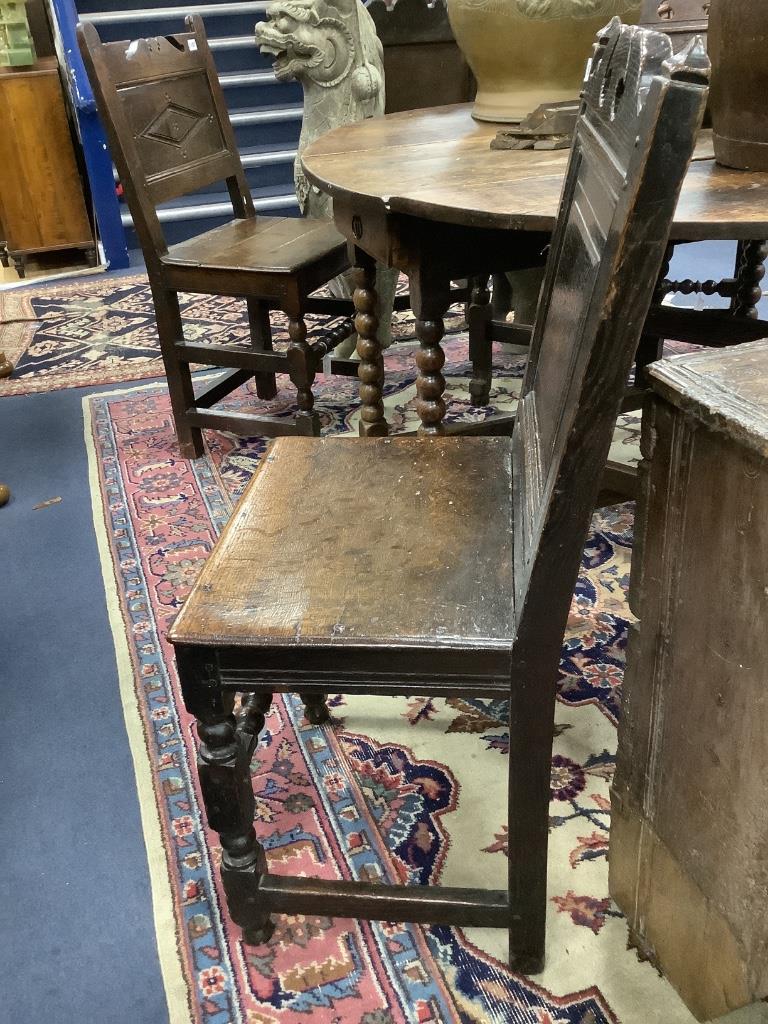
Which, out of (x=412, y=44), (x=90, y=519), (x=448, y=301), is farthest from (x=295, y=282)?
(x=412, y=44)

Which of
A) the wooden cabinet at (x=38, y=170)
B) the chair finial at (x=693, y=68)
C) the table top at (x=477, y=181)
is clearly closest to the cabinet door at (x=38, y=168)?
the wooden cabinet at (x=38, y=170)

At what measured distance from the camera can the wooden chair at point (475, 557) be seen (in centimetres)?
76

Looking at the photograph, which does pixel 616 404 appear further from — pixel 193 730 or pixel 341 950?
pixel 193 730

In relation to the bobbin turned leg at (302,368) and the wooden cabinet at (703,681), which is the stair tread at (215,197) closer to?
the bobbin turned leg at (302,368)

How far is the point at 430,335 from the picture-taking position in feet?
5.91

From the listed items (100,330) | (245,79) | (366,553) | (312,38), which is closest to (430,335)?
(366,553)

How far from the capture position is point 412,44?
4.40 m

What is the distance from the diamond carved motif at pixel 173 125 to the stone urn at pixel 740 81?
1.56m

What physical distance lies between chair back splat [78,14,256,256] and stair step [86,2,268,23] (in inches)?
110

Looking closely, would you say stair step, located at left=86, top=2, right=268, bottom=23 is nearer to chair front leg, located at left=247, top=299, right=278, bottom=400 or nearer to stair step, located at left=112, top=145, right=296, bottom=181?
stair step, located at left=112, top=145, right=296, bottom=181

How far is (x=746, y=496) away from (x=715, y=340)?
1.64m

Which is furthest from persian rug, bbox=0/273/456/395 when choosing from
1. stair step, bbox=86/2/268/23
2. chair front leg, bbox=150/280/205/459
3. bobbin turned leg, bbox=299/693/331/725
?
bobbin turned leg, bbox=299/693/331/725

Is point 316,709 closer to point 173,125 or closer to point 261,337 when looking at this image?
point 261,337

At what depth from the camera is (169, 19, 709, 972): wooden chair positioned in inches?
29.9
